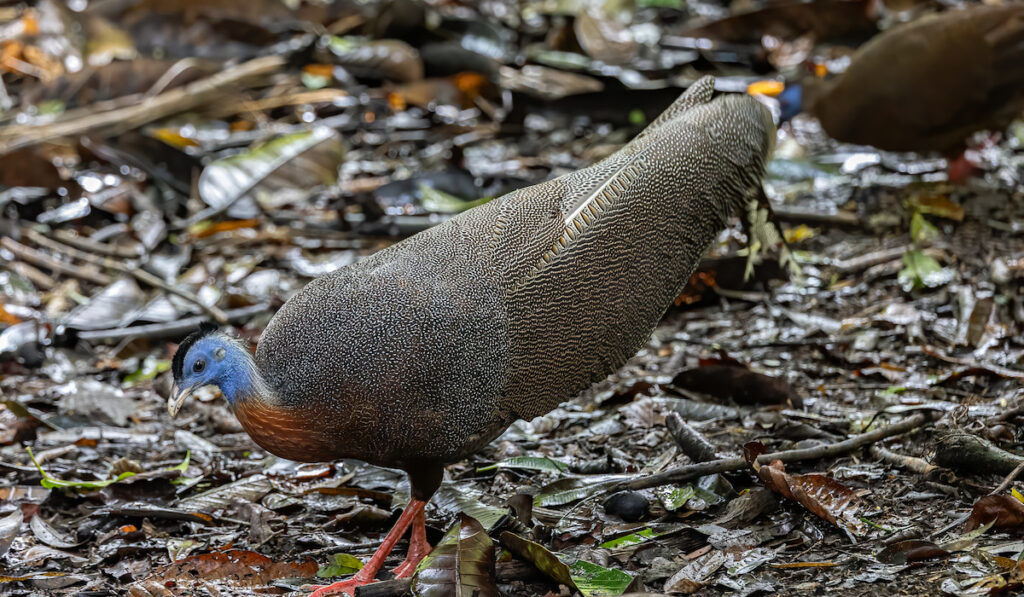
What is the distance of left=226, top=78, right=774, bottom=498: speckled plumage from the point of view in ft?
9.87

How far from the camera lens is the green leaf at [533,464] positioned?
3.63 meters

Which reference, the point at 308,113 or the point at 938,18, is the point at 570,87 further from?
the point at 938,18

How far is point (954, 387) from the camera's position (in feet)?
12.6

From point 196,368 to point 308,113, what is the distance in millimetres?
4427

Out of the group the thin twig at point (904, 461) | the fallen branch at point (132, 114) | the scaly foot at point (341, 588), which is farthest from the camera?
the fallen branch at point (132, 114)

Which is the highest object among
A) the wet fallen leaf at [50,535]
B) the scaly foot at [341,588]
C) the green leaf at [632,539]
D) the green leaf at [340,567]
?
the green leaf at [632,539]

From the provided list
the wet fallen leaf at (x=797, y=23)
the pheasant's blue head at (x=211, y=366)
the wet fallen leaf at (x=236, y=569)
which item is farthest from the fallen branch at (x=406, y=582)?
the wet fallen leaf at (x=797, y=23)

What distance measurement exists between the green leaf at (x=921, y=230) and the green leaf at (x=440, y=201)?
80.4 inches

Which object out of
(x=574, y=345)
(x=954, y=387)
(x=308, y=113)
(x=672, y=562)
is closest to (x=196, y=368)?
(x=574, y=345)

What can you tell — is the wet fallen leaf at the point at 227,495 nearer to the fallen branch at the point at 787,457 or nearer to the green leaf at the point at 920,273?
the fallen branch at the point at 787,457

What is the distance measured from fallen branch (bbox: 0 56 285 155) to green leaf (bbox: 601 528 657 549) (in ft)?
14.8

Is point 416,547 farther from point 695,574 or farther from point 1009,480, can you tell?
point 1009,480

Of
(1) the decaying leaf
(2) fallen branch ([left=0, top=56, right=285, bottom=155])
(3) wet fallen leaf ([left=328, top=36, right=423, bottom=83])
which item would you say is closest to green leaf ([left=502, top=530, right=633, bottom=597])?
(1) the decaying leaf

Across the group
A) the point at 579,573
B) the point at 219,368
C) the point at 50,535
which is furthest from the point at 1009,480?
the point at 50,535
